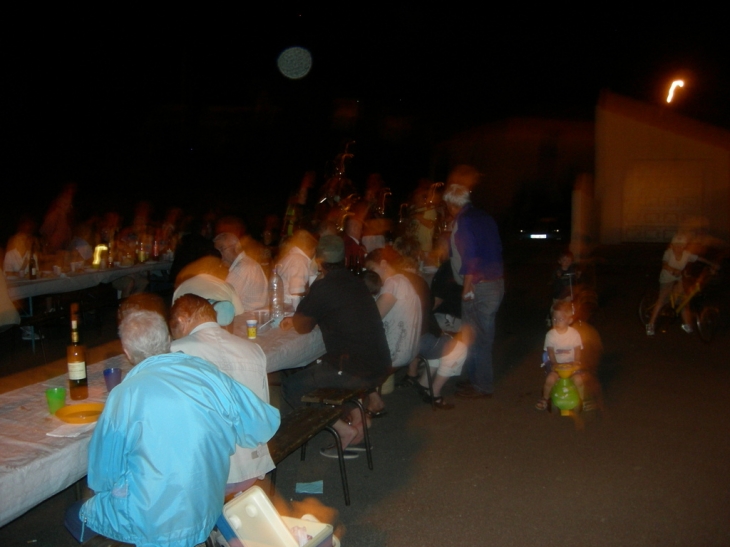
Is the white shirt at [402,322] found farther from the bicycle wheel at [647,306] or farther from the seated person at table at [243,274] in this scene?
the bicycle wheel at [647,306]

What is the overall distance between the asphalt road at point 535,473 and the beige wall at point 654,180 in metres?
14.3

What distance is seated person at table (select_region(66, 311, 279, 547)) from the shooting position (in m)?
2.28

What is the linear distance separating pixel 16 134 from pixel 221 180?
6.48m

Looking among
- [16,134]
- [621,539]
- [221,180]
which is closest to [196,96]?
[221,180]

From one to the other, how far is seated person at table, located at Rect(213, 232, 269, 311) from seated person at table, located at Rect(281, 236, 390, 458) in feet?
5.04

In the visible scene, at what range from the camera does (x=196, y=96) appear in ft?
64.1

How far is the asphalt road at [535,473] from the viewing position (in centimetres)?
374

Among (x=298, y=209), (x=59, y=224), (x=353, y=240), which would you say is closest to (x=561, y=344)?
(x=353, y=240)

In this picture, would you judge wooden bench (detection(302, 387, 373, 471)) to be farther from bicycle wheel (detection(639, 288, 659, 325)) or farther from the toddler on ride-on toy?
bicycle wheel (detection(639, 288, 659, 325))

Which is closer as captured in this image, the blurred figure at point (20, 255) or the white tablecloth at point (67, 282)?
the white tablecloth at point (67, 282)

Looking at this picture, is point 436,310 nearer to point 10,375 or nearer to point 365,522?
point 365,522

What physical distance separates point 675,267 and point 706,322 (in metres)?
0.79

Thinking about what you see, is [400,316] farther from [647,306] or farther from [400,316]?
[647,306]

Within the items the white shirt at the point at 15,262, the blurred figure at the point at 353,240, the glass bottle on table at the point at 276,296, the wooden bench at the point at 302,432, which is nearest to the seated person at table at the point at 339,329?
the wooden bench at the point at 302,432
